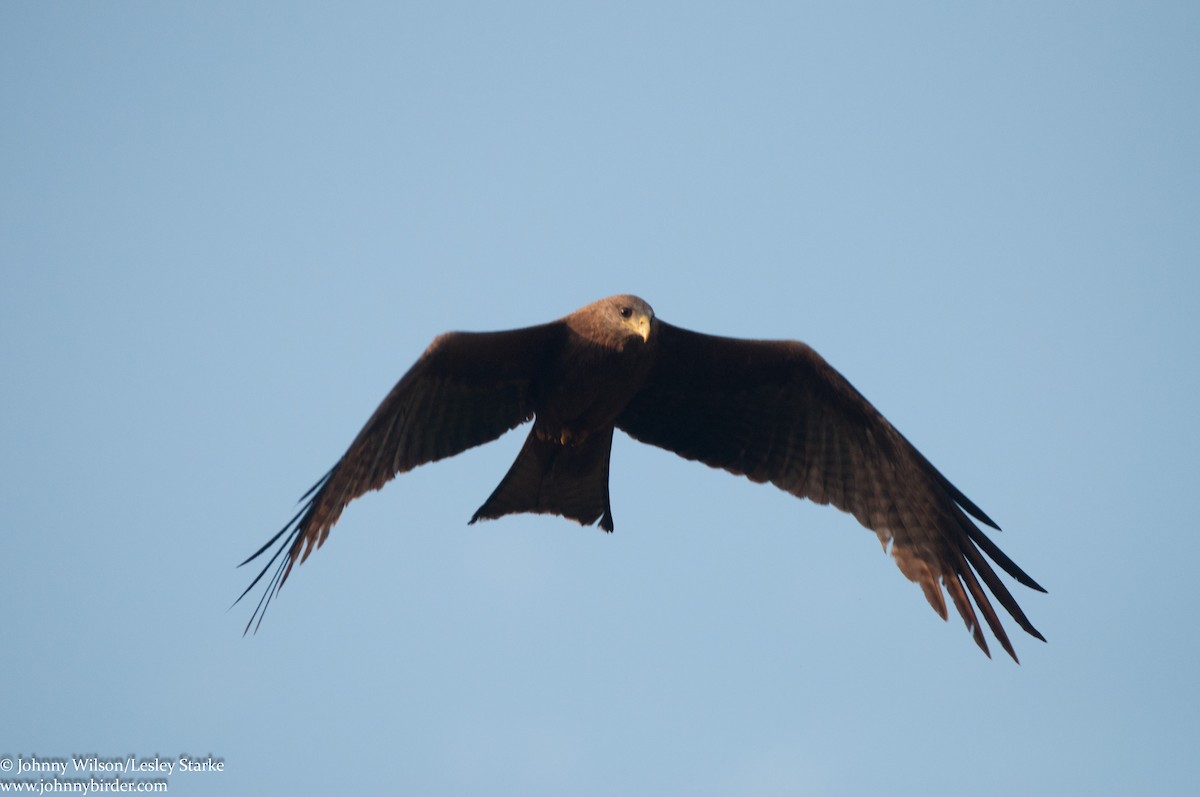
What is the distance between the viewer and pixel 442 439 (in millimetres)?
Result: 7621

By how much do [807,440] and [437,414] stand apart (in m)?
2.40

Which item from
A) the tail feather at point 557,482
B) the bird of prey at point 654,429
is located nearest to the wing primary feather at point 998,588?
the bird of prey at point 654,429

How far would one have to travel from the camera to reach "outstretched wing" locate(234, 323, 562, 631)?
7.00 m

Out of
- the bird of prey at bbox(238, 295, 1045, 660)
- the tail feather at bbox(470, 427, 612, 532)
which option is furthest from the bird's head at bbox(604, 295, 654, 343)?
the tail feather at bbox(470, 427, 612, 532)

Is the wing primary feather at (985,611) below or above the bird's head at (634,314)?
below

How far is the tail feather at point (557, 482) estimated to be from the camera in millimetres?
7848

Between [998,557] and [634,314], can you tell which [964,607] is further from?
[634,314]

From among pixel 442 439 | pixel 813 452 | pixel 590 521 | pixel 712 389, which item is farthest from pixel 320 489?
pixel 813 452

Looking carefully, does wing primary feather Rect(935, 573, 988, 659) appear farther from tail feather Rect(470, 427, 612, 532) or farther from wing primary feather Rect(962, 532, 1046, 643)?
tail feather Rect(470, 427, 612, 532)

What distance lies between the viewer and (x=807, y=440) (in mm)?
8234

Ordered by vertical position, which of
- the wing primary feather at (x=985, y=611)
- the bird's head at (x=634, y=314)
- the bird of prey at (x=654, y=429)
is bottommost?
the wing primary feather at (x=985, y=611)

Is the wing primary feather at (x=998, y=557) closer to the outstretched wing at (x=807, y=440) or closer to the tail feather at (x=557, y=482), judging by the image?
the outstretched wing at (x=807, y=440)

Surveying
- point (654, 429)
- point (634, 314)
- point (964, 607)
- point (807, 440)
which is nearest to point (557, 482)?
point (654, 429)

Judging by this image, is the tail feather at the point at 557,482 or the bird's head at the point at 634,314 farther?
the tail feather at the point at 557,482
